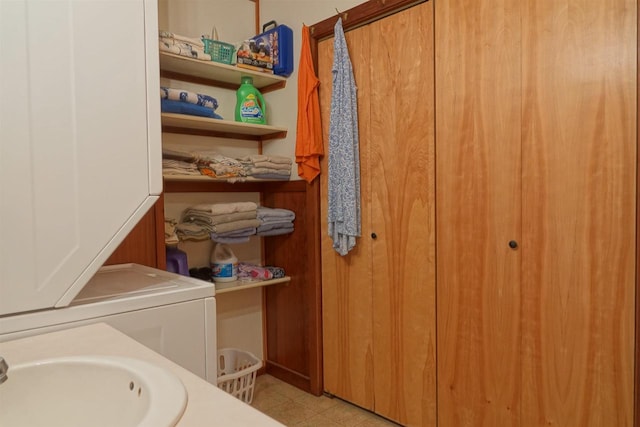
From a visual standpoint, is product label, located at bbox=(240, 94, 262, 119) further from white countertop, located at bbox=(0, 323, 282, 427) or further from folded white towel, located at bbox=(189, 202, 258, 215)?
white countertop, located at bbox=(0, 323, 282, 427)

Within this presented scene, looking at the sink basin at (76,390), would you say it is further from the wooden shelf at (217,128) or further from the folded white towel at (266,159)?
the folded white towel at (266,159)

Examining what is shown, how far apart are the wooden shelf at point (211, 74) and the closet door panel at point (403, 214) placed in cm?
71

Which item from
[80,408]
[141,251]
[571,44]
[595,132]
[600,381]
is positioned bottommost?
[600,381]

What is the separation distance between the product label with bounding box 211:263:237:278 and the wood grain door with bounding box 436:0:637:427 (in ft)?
3.82

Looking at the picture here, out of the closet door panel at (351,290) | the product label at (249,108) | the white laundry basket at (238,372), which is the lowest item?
the white laundry basket at (238,372)

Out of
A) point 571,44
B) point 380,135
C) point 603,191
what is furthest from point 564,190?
point 380,135

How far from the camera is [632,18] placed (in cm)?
140

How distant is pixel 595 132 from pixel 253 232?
167cm

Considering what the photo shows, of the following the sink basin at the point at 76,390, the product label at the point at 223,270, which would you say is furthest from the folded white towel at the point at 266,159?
the sink basin at the point at 76,390

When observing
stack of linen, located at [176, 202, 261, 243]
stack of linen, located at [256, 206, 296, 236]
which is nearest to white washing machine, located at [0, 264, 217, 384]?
stack of linen, located at [176, 202, 261, 243]

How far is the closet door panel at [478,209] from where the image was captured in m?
1.71

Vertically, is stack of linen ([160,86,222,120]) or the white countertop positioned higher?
stack of linen ([160,86,222,120])

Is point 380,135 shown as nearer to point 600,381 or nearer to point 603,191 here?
point 603,191

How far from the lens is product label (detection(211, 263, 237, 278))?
2.45 m
